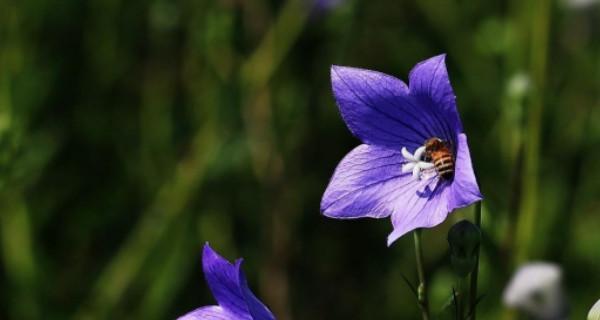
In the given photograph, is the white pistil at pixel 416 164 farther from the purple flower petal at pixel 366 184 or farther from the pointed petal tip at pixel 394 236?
the pointed petal tip at pixel 394 236

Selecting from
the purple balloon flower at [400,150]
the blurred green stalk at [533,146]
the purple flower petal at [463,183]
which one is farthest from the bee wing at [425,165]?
the blurred green stalk at [533,146]

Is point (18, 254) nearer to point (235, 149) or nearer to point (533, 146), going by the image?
point (235, 149)

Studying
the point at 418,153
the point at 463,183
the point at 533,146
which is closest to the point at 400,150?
the point at 418,153

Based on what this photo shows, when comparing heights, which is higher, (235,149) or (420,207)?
(420,207)

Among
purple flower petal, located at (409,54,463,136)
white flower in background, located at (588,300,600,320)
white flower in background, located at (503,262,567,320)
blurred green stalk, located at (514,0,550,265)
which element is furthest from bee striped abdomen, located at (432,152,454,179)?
blurred green stalk, located at (514,0,550,265)

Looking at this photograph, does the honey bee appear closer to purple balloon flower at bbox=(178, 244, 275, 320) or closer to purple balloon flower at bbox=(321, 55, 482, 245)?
purple balloon flower at bbox=(321, 55, 482, 245)

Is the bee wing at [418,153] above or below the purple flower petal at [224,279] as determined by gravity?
above
